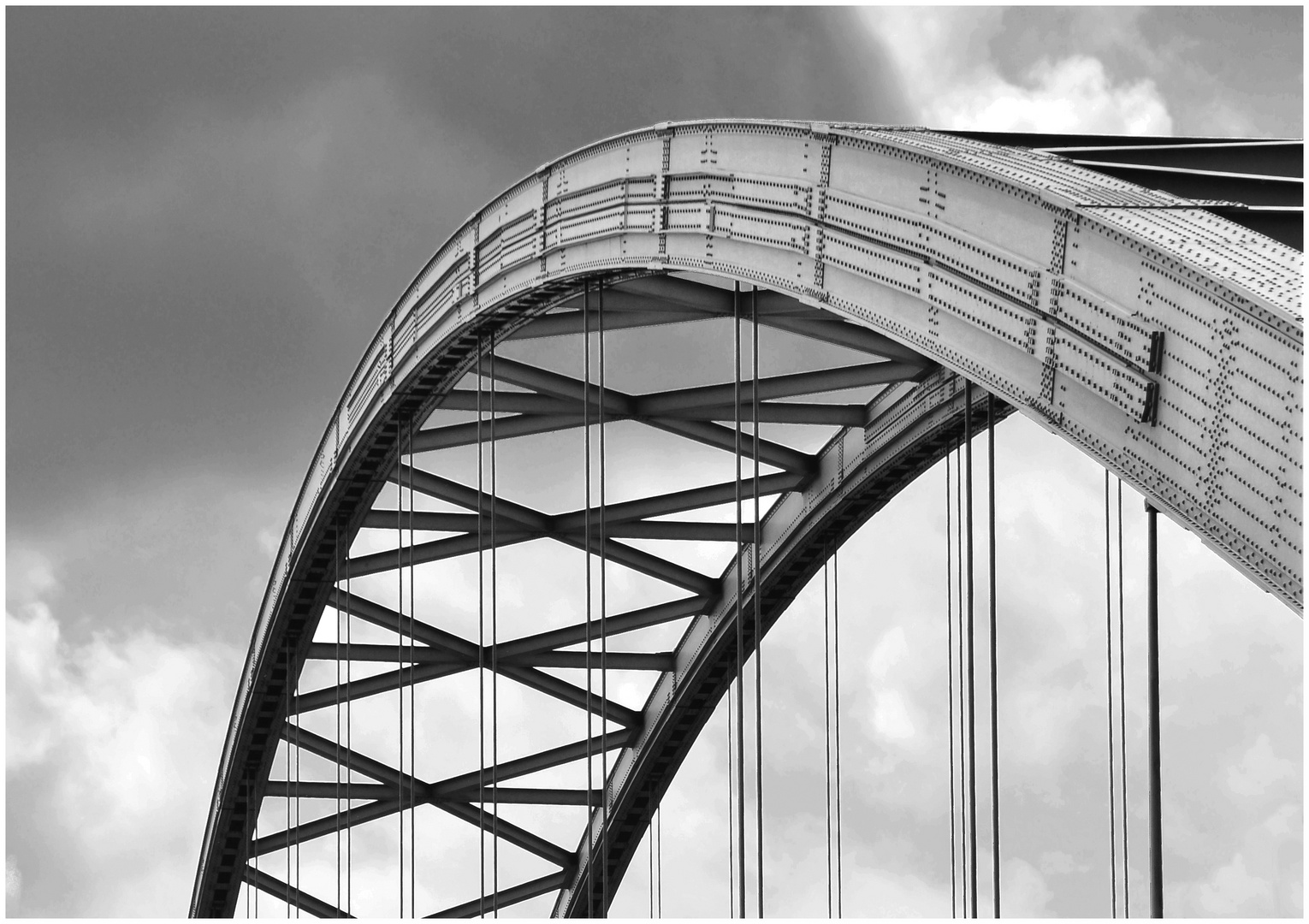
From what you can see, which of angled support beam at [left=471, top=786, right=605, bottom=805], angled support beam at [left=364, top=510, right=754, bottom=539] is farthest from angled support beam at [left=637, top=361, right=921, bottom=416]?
angled support beam at [left=471, top=786, right=605, bottom=805]

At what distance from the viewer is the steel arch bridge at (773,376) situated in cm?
1088

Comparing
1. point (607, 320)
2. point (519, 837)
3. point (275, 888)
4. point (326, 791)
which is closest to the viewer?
point (607, 320)

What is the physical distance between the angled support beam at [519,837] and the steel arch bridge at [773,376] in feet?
0.28

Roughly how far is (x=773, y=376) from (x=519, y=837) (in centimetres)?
1458

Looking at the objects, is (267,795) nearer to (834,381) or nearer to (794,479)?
(794,479)

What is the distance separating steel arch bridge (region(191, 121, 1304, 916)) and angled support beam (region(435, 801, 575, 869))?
84mm

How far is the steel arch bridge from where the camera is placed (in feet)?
35.7

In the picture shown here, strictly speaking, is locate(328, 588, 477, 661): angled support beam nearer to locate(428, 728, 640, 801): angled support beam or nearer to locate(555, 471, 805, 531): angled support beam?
locate(428, 728, 640, 801): angled support beam

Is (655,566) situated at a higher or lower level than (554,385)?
lower

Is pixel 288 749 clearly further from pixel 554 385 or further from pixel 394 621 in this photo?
pixel 554 385

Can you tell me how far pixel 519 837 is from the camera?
36656 millimetres

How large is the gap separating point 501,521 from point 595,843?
754 centimetres

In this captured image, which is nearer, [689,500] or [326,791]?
[689,500]

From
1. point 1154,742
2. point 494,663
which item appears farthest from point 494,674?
point 1154,742
